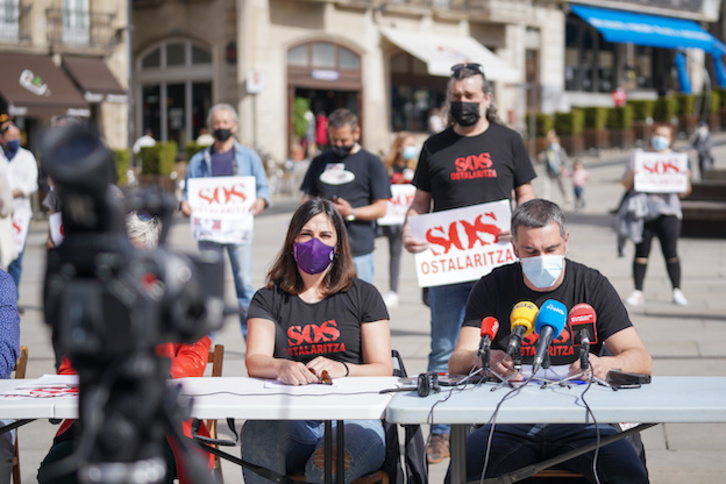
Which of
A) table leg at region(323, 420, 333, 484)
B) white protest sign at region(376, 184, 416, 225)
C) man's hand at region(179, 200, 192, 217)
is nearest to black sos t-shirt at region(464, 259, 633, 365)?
table leg at region(323, 420, 333, 484)

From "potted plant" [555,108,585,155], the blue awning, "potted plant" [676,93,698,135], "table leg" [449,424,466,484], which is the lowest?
"table leg" [449,424,466,484]

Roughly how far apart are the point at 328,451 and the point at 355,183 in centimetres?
413

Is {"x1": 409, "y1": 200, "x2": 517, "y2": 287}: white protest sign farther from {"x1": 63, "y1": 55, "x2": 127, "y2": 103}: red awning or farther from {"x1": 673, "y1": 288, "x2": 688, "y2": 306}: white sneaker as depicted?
{"x1": 63, "y1": 55, "x2": 127, "y2": 103}: red awning

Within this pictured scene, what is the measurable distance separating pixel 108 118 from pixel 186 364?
26720mm

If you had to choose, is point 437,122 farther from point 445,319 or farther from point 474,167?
point 445,319

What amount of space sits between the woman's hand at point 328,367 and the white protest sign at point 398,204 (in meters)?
6.99

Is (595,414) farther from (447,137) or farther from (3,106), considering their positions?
(3,106)

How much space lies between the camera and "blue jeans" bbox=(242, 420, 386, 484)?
3881 millimetres

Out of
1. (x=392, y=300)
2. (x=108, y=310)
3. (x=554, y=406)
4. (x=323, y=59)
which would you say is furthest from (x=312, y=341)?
(x=323, y=59)

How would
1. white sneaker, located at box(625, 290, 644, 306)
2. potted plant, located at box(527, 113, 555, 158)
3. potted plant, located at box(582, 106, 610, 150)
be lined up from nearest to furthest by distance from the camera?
white sneaker, located at box(625, 290, 644, 306)
potted plant, located at box(527, 113, 555, 158)
potted plant, located at box(582, 106, 610, 150)

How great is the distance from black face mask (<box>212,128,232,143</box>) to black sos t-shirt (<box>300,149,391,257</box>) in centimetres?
95

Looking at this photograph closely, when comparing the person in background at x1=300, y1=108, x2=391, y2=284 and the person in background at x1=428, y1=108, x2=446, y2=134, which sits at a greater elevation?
the person in background at x1=428, y1=108, x2=446, y2=134

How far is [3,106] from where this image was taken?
27.1 meters

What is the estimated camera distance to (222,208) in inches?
324
